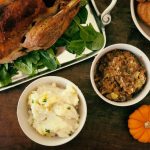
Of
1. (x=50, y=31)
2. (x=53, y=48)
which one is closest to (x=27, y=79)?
(x=53, y=48)

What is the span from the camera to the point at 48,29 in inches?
39.7

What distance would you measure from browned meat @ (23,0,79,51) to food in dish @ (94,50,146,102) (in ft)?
0.65

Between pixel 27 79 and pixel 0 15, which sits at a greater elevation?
pixel 0 15

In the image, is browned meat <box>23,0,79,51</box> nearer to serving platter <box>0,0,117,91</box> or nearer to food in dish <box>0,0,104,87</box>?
food in dish <box>0,0,104,87</box>

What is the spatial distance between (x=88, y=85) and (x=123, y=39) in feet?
0.55

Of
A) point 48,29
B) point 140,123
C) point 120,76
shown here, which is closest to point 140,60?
point 120,76

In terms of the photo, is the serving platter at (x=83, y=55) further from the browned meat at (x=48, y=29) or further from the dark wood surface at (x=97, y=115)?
the browned meat at (x=48, y=29)

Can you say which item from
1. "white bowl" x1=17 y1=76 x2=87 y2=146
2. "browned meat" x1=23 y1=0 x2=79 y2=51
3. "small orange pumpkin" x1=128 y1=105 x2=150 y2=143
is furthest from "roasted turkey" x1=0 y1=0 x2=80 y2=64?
"small orange pumpkin" x1=128 y1=105 x2=150 y2=143

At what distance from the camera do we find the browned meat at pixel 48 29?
3.27 feet

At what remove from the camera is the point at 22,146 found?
1242 mm

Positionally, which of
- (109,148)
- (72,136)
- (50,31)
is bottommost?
(109,148)

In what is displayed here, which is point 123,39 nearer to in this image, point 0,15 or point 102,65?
point 102,65

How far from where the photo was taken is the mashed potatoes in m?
1.13

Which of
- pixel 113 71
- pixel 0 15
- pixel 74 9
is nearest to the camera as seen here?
pixel 0 15
